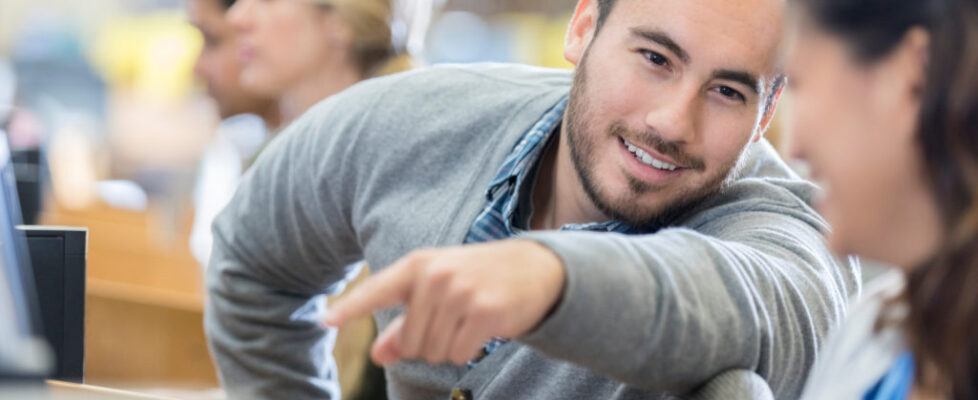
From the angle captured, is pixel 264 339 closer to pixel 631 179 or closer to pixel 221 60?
pixel 631 179

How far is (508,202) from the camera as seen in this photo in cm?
138

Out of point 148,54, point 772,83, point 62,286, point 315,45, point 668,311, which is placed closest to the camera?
point 668,311

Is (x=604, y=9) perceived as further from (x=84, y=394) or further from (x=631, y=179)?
(x=84, y=394)

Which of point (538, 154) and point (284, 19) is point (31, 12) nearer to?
point (284, 19)

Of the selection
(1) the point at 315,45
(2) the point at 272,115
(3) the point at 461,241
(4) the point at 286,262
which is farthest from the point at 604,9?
(2) the point at 272,115

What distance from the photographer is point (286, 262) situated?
173 centimetres

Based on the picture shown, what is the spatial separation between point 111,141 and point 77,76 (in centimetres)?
63

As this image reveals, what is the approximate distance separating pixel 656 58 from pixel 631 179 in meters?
0.14

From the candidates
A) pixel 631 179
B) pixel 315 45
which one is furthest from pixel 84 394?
pixel 315 45

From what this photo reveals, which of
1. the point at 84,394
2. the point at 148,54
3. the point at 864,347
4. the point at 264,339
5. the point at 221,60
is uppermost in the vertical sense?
the point at 864,347

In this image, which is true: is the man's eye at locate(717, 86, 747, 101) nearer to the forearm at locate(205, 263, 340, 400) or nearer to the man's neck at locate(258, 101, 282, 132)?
the forearm at locate(205, 263, 340, 400)

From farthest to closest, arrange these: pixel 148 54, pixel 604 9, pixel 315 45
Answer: pixel 148 54
pixel 315 45
pixel 604 9

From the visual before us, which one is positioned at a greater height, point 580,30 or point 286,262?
point 580,30

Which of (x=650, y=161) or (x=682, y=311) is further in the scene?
(x=650, y=161)
